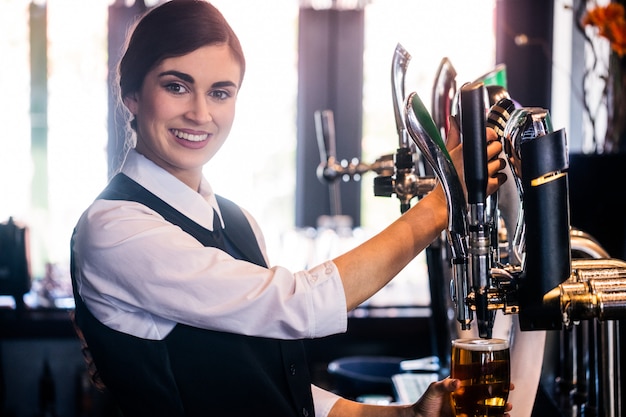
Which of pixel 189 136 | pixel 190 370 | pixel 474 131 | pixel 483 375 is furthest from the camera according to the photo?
pixel 189 136

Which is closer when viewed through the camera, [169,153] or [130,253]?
[130,253]

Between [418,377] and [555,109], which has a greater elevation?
[555,109]

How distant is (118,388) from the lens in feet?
4.68

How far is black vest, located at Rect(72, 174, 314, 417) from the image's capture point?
1.39 metres

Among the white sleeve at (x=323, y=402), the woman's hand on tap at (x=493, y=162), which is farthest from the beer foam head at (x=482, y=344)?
the white sleeve at (x=323, y=402)

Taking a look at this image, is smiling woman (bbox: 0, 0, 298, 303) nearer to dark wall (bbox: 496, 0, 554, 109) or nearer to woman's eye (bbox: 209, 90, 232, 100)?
dark wall (bbox: 496, 0, 554, 109)

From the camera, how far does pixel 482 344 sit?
3.47 feet

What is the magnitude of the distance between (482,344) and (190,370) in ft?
1.77

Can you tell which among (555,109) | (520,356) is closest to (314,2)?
(555,109)

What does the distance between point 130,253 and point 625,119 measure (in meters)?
2.57

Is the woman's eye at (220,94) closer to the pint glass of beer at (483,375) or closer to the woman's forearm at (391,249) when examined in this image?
the woman's forearm at (391,249)

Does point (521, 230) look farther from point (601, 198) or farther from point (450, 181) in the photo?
point (601, 198)

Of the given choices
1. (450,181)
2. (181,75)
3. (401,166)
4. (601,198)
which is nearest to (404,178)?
(401,166)

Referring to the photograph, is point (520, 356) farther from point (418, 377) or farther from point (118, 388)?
point (418, 377)
